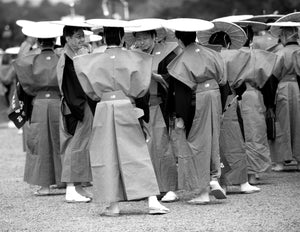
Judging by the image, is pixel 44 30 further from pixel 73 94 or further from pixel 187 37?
pixel 187 37

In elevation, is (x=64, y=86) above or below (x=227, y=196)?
above

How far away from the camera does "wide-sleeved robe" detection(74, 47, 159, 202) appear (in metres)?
9.62

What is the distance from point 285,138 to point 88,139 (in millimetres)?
3574

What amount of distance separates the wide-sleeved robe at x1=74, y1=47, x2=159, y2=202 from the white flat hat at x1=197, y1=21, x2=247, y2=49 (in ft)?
6.08

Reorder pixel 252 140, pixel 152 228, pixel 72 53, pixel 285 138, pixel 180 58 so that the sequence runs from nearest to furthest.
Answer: pixel 152 228 < pixel 180 58 < pixel 72 53 < pixel 252 140 < pixel 285 138

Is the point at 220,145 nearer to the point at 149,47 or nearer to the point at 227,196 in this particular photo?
the point at 227,196

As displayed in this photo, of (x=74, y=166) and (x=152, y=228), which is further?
(x=74, y=166)

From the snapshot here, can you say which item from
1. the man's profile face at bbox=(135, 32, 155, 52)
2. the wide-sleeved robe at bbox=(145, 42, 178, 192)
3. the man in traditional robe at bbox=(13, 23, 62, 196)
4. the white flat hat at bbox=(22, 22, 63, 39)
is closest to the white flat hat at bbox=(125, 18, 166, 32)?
the man's profile face at bbox=(135, 32, 155, 52)

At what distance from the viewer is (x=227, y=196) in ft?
36.9

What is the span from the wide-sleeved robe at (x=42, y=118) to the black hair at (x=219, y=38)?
6.53ft

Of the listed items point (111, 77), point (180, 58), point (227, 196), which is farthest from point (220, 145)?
point (111, 77)

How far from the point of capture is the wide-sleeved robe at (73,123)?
11.1m

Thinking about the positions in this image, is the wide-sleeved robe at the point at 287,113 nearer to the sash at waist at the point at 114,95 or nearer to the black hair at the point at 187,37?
the black hair at the point at 187,37

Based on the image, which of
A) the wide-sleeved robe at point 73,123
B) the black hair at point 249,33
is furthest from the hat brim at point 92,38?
the black hair at point 249,33
